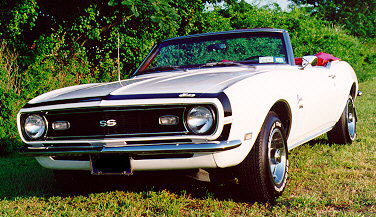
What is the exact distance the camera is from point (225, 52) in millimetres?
4730

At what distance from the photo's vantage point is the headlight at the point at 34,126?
366 centimetres

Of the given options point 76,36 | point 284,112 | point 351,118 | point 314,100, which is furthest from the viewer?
point 76,36

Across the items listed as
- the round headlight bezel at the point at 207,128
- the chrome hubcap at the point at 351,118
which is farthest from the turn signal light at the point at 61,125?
the chrome hubcap at the point at 351,118

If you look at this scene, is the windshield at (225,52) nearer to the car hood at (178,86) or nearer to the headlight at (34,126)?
the car hood at (178,86)

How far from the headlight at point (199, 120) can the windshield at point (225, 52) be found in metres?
1.43

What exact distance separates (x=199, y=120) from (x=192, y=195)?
0.94m

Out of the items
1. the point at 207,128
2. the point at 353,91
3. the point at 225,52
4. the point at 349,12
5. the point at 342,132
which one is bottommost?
the point at 342,132

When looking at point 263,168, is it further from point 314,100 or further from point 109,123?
point 314,100

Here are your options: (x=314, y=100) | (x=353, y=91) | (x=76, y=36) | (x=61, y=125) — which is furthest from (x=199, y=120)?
(x=76, y=36)

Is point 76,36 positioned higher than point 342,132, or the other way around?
point 76,36

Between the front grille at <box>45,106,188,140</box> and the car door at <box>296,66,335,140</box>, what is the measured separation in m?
1.47

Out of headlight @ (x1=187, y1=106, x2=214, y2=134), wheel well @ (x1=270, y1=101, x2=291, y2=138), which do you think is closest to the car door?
wheel well @ (x1=270, y1=101, x2=291, y2=138)

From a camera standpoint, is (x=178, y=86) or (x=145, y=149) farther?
(x=178, y=86)

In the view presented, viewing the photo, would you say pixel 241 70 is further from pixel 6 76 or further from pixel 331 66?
pixel 6 76
